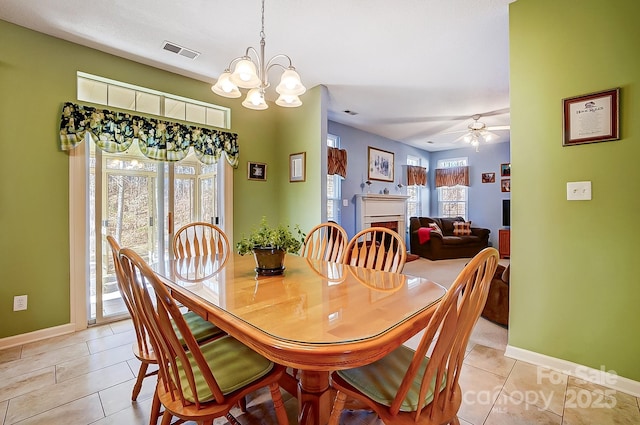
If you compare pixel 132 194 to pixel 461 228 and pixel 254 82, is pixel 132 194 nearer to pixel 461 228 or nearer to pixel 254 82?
pixel 254 82

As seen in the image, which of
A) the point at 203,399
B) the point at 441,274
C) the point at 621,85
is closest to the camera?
the point at 203,399

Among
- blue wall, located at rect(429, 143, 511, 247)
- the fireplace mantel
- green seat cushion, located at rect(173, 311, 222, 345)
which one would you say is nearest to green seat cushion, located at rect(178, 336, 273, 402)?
green seat cushion, located at rect(173, 311, 222, 345)

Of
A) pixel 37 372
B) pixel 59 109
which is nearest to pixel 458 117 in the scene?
pixel 59 109

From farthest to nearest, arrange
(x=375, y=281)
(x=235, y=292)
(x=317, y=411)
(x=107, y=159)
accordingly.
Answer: (x=107, y=159), (x=375, y=281), (x=235, y=292), (x=317, y=411)

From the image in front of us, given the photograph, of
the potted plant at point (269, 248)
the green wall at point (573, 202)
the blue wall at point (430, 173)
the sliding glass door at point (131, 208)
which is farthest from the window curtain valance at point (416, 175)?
the potted plant at point (269, 248)

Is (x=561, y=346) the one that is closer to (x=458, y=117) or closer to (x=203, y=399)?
(x=203, y=399)

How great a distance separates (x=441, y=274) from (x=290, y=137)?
10.6ft

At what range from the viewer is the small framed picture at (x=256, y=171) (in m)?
3.82

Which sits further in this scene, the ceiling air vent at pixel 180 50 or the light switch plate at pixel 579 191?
the ceiling air vent at pixel 180 50

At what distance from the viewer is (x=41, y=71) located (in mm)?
2482

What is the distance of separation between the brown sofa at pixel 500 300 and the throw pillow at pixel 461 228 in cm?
394

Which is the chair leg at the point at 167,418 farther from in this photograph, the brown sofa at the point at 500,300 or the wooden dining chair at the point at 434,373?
the brown sofa at the point at 500,300

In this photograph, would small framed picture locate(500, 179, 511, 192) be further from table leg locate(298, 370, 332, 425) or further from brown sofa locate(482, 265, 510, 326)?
table leg locate(298, 370, 332, 425)

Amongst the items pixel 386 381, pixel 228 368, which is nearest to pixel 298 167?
pixel 228 368
